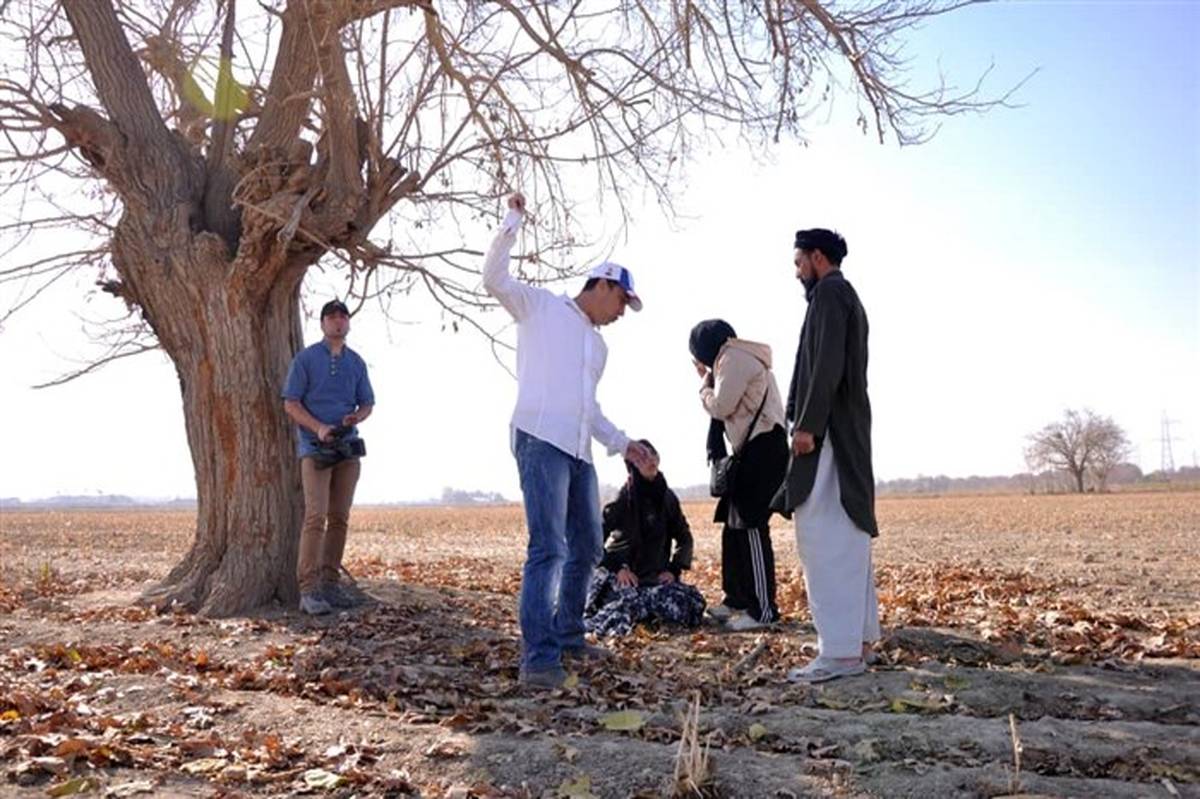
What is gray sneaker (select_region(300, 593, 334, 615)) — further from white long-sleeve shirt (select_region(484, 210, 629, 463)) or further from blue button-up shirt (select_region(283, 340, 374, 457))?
white long-sleeve shirt (select_region(484, 210, 629, 463))

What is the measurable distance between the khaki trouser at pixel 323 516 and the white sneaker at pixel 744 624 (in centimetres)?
294

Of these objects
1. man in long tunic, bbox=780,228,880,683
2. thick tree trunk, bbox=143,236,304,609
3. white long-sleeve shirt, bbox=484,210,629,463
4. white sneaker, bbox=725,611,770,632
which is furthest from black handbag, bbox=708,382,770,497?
thick tree trunk, bbox=143,236,304,609

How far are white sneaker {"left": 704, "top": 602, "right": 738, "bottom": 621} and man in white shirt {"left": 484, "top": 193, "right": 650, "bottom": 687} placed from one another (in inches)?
85.6

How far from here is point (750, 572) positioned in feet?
25.3

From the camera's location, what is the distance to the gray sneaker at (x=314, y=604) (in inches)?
310

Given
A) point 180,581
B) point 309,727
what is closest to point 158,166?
point 180,581

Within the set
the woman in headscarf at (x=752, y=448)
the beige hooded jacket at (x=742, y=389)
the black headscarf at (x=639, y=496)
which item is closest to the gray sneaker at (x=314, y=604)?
the black headscarf at (x=639, y=496)

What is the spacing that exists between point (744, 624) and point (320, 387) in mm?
3489

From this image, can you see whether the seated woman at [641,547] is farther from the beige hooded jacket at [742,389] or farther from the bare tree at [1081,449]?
the bare tree at [1081,449]

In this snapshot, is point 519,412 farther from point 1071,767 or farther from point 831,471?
point 1071,767

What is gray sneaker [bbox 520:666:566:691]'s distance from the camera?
5.46 meters

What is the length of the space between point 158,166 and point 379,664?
4948mm

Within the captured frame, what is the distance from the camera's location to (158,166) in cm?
879

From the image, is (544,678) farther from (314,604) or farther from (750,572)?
(314,604)
